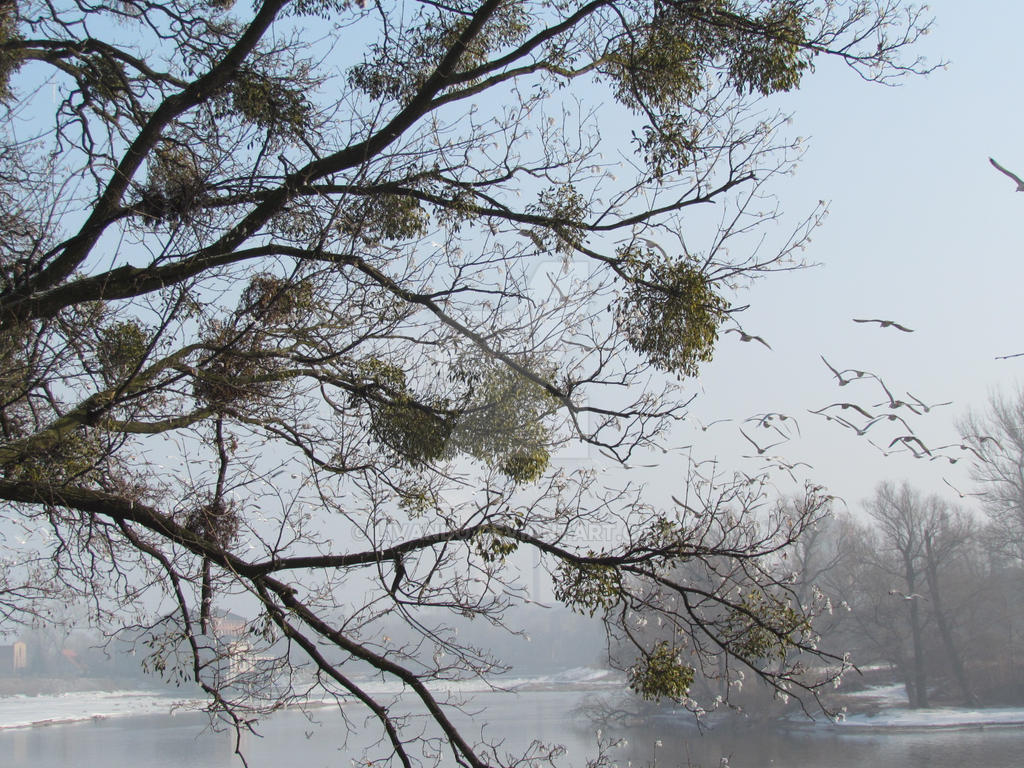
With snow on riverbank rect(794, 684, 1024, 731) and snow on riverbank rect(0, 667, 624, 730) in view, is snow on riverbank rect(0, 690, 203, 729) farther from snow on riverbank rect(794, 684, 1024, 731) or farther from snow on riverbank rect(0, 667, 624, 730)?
snow on riverbank rect(794, 684, 1024, 731)

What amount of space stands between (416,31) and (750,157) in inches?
70.6

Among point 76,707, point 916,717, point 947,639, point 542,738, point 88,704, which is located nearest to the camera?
point 542,738

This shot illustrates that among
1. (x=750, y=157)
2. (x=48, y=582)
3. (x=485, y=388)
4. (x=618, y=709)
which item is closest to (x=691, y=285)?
(x=750, y=157)

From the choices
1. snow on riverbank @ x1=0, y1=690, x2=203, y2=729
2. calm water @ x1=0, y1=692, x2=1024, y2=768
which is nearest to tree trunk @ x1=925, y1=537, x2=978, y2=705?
calm water @ x1=0, y1=692, x2=1024, y2=768

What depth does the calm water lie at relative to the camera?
568 inches

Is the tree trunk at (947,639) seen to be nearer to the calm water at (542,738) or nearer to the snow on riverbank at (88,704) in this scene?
the calm water at (542,738)

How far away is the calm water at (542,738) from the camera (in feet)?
47.3

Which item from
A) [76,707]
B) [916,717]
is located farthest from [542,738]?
[76,707]

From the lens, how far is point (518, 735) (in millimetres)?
16281

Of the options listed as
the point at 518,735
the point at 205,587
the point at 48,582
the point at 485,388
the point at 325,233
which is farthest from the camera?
the point at 518,735

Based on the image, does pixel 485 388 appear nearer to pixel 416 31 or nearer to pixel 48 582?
pixel 416 31

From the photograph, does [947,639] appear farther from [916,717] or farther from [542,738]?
[542,738]

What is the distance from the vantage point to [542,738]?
52.5 ft

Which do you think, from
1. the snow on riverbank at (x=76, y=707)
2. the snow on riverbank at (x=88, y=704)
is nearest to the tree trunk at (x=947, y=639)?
the snow on riverbank at (x=88, y=704)
